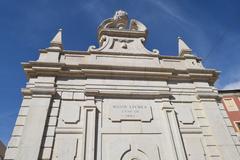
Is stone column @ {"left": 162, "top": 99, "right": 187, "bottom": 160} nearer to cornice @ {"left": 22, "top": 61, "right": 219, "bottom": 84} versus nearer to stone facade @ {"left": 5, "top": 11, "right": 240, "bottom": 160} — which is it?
stone facade @ {"left": 5, "top": 11, "right": 240, "bottom": 160}

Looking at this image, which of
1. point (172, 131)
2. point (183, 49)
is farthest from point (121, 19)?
point (172, 131)

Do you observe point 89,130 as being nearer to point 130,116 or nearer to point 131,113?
point 130,116

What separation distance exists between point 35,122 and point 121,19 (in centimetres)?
829

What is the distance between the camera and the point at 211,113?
933cm

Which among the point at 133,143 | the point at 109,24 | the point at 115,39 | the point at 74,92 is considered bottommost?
the point at 133,143

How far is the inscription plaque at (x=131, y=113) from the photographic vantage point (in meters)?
8.77

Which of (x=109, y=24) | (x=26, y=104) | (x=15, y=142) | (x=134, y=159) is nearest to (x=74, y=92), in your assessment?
(x=26, y=104)

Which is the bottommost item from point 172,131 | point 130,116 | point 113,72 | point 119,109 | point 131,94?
point 172,131

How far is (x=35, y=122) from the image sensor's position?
26.0 feet

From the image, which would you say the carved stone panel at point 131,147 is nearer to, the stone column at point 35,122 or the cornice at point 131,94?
the cornice at point 131,94

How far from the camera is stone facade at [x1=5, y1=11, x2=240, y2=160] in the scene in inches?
305

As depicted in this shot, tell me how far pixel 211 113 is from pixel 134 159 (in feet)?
13.3

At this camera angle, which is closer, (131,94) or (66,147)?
(66,147)

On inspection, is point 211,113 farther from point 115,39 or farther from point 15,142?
point 15,142
